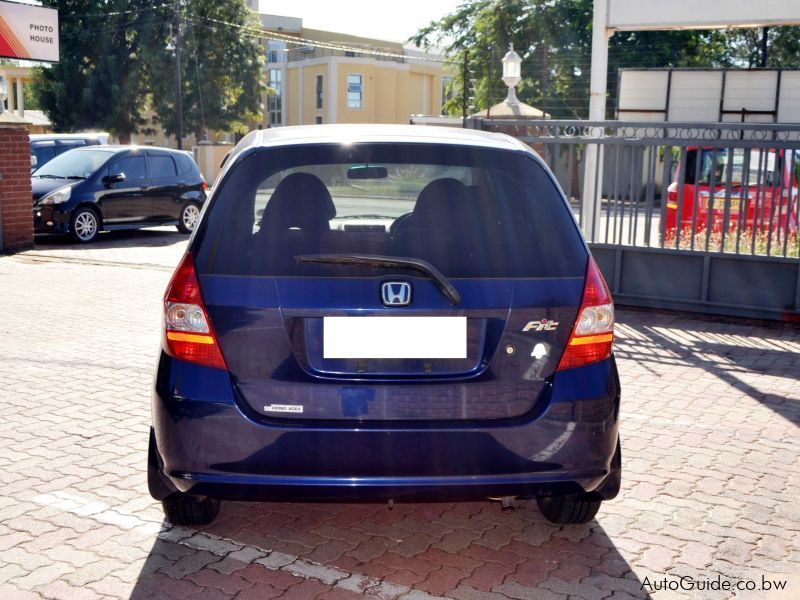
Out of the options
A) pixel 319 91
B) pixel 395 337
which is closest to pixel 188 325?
Result: pixel 395 337

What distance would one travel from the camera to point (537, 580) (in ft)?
12.1

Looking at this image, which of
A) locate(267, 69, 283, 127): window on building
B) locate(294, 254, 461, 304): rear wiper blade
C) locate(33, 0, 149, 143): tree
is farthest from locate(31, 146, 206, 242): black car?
locate(267, 69, 283, 127): window on building

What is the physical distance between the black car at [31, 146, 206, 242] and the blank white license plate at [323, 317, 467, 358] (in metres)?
13.9

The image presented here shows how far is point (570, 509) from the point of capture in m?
4.09

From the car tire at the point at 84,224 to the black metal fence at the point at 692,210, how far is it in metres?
9.09

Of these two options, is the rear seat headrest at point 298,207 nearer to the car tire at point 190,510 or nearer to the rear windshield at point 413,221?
the rear windshield at point 413,221

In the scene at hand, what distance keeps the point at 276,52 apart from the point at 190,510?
2783 inches

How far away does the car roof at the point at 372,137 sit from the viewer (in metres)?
3.60

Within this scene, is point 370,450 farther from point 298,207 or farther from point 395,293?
point 298,207

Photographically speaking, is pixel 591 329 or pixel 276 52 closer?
pixel 591 329

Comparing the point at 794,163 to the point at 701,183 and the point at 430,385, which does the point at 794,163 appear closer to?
the point at 701,183

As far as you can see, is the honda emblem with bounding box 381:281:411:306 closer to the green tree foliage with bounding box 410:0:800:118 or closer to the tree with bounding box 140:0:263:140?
the green tree foliage with bounding box 410:0:800:118

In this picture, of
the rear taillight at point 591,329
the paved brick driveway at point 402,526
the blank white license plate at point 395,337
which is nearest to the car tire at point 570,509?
the paved brick driveway at point 402,526

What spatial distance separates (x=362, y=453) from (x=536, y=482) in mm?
623
